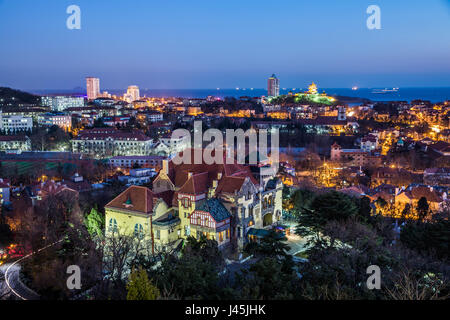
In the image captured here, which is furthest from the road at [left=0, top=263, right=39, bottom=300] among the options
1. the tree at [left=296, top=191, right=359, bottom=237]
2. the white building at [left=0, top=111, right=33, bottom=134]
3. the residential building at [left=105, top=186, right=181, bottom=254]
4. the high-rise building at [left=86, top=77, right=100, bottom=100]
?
the high-rise building at [left=86, top=77, right=100, bottom=100]

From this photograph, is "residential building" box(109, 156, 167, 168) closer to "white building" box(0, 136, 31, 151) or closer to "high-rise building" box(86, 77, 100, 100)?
"white building" box(0, 136, 31, 151)

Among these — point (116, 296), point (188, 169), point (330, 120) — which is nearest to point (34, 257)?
point (116, 296)

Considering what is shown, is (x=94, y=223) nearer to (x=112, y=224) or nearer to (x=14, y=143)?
(x=112, y=224)

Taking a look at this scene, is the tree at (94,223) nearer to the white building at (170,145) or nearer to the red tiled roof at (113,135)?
the white building at (170,145)

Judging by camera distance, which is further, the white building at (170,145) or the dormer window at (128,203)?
the white building at (170,145)

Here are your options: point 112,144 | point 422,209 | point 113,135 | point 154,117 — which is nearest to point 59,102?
point 154,117

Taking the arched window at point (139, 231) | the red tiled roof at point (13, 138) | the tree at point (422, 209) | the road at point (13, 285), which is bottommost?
the road at point (13, 285)

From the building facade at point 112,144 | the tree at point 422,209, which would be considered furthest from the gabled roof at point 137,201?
the building facade at point 112,144
